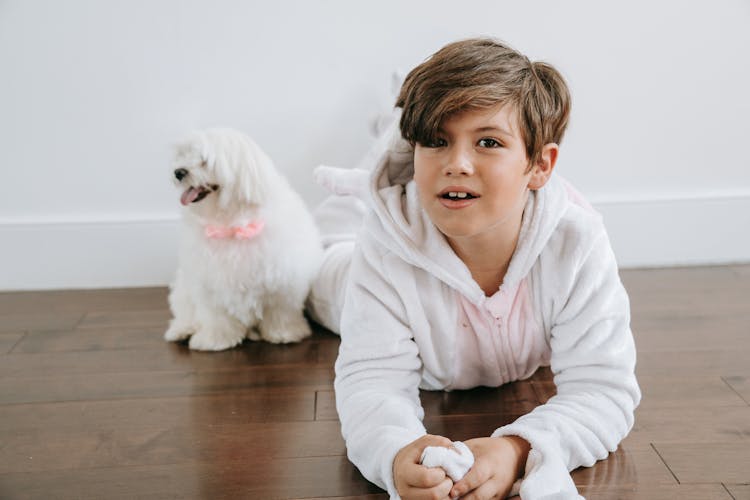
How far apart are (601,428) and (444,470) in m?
0.26

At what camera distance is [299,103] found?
1989 mm

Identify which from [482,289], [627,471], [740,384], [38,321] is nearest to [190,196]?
[38,321]

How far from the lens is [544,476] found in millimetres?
918

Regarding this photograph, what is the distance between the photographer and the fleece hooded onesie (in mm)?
1030

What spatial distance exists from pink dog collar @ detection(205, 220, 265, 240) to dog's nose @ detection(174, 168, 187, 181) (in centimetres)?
12

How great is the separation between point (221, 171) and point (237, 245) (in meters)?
0.16

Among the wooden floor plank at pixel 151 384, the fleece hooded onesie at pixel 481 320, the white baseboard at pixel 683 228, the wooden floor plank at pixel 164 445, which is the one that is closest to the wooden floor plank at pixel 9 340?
the wooden floor plank at pixel 151 384

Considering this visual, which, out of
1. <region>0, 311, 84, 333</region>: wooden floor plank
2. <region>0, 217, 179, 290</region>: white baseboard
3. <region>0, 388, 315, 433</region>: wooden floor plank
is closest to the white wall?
<region>0, 217, 179, 290</region>: white baseboard

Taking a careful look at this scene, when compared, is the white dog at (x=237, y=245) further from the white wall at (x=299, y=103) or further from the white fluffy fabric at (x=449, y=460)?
the white fluffy fabric at (x=449, y=460)

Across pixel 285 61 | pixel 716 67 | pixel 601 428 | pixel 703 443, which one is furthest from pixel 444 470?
pixel 716 67

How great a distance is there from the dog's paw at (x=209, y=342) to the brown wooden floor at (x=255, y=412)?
0.02 metres

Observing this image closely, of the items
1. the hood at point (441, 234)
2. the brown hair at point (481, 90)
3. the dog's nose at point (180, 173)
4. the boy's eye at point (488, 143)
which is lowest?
the dog's nose at point (180, 173)

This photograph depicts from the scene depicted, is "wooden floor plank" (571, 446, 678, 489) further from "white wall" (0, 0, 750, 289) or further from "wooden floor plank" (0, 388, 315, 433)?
"white wall" (0, 0, 750, 289)

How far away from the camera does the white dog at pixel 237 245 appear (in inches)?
59.7
